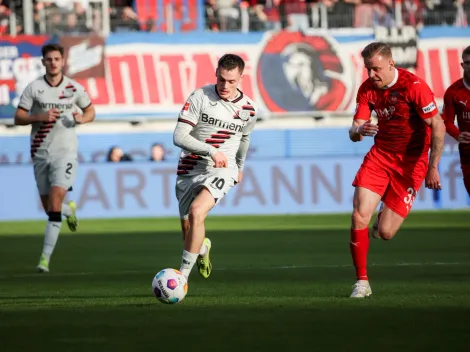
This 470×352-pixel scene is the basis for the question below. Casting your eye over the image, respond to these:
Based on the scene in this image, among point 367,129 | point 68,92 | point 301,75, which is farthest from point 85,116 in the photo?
point 301,75

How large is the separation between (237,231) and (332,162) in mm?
6626

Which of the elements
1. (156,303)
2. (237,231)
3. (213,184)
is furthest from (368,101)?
(237,231)

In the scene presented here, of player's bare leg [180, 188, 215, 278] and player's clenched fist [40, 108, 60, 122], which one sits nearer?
player's bare leg [180, 188, 215, 278]

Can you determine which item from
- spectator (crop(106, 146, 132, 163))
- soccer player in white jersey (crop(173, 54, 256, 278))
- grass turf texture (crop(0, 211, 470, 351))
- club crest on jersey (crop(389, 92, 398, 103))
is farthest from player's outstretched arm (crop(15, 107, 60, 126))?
spectator (crop(106, 146, 132, 163))

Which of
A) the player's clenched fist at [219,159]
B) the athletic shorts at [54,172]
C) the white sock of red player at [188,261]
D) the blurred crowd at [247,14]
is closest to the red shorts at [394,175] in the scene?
the player's clenched fist at [219,159]

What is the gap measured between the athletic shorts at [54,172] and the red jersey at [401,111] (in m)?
4.40

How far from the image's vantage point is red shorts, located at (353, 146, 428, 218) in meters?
9.59

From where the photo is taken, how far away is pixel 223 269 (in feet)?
40.2

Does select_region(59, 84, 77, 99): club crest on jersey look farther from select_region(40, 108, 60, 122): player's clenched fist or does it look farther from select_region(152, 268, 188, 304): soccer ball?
select_region(152, 268, 188, 304): soccer ball

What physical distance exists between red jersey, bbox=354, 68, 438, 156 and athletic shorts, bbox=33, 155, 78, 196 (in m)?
4.40

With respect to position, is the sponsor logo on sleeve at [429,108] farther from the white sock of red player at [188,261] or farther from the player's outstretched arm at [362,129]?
the white sock of red player at [188,261]

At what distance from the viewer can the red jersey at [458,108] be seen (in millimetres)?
10773

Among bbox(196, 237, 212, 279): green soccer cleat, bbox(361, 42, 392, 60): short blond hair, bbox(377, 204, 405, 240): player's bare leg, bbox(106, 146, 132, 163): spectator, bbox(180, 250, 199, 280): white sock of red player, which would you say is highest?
bbox(361, 42, 392, 60): short blond hair

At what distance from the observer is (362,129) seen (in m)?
9.04
